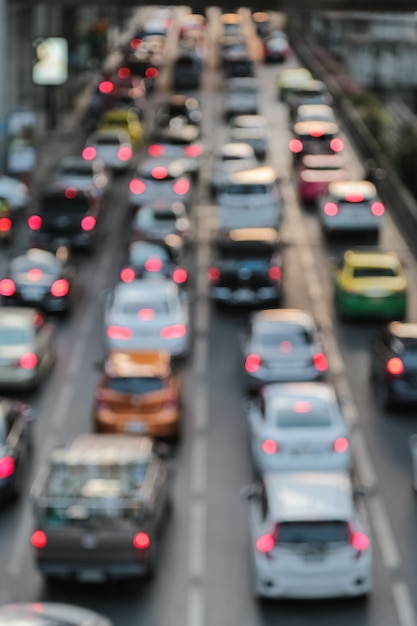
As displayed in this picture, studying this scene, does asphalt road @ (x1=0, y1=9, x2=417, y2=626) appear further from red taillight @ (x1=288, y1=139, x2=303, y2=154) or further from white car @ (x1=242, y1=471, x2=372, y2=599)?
red taillight @ (x1=288, y1=139, x2=303, y2=154)

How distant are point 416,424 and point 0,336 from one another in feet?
24.4

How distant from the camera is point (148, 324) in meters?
34.3

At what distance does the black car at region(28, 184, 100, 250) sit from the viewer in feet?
146

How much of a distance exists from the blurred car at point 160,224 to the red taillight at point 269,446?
1703 cm

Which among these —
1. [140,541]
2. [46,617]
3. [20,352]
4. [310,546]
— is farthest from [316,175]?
[46,617]

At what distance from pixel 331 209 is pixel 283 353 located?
629 inches

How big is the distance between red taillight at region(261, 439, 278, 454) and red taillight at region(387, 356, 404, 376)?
5.11m

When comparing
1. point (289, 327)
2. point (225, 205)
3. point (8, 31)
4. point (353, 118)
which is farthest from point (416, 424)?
point (353, 118)

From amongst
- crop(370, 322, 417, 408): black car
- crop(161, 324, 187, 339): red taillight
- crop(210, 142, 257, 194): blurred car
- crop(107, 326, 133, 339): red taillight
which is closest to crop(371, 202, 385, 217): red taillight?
crop(210, 142, 257, 194): blurred car

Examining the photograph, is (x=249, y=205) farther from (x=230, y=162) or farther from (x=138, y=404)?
(x=138, y=404)

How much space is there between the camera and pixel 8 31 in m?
62.9

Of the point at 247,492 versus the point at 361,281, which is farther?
the point at 361,281

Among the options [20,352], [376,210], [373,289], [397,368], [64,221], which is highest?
[397,368]

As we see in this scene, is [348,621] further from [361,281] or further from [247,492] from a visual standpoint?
[361,281]
